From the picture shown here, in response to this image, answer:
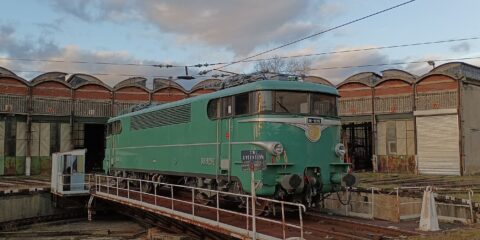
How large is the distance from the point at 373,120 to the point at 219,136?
25.8 m

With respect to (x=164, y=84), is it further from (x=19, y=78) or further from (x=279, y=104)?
(x=279, y=104)

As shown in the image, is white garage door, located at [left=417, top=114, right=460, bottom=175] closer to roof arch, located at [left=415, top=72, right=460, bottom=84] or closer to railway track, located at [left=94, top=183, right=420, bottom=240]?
Result: roof arch, located at [left=415, top=72, right=460, bottom=84]

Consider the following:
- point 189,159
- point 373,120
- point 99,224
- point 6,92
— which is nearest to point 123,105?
point 6,92

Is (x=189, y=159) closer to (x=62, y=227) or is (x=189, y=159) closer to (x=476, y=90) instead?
(x=62, y=227)

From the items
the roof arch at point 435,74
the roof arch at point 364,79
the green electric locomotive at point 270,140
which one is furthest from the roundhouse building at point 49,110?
the green electric locomotive at point 270,140

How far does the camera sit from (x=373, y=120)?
3750 centimetres

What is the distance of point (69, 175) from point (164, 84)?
62.4 feet

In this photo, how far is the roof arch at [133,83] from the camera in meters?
39.2

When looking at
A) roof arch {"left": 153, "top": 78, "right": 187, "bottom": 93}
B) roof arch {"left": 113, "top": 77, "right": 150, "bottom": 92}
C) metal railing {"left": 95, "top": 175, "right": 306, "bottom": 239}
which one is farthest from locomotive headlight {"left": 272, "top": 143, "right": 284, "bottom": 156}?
roof arch {"left": 113, "top": 77, "right": 150, "bottom": 92}

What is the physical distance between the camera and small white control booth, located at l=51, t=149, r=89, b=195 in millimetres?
23000

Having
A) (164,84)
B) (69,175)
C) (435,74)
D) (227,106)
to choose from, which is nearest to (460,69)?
(435,74)

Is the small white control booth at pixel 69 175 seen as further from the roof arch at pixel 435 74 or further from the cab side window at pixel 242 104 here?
the roof arch at pixel 435 74

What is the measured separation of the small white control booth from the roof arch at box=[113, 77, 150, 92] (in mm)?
15454

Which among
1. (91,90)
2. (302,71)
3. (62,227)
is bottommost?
Answer: (62,227)
